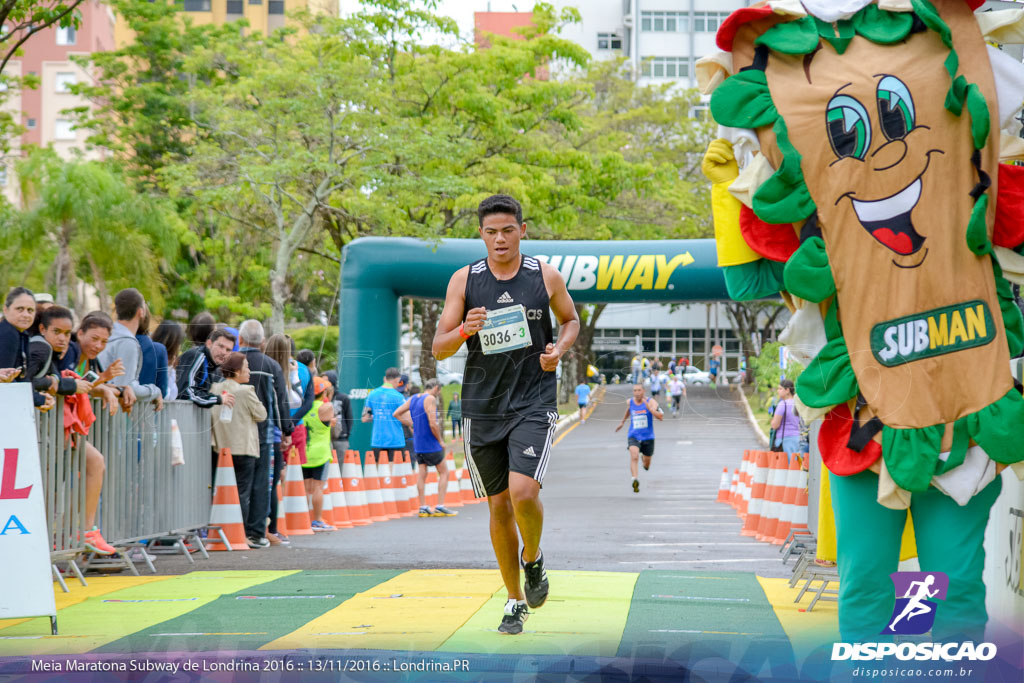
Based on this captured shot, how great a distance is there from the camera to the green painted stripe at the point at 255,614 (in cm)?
487

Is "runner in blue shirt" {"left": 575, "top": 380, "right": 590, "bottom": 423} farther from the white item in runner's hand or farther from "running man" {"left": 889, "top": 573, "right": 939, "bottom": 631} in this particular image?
the white item in runner's hand

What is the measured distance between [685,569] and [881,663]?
5.30 m

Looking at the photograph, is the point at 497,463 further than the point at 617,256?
No

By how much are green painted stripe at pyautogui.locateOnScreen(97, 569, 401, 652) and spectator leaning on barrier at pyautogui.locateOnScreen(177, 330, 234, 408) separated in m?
2.30

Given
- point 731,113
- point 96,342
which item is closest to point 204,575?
point 96,342

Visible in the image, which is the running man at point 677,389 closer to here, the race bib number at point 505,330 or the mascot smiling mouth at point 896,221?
the race bib number at point 505,330

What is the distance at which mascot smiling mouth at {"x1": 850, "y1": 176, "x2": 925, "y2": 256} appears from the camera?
12.3 ft

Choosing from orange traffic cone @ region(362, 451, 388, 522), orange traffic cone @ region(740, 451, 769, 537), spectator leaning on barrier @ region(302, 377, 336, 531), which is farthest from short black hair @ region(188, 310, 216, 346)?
orange traffic cone @ region(740, 451, 769, 537)

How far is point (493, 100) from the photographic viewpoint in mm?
22703

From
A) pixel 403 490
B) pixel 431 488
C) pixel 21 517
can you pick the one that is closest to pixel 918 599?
pixel 21 517

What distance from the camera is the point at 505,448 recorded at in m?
5.39

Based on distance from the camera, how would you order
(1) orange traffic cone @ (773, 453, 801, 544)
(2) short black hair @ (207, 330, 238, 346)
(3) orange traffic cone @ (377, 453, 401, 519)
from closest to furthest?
(2) short black hair @ (207, 330, 238, 346)
(1) orange traffic cone @ (773, 453, 801, 544)
(3) orange traffic cone @ (377, 453, 401, 519)

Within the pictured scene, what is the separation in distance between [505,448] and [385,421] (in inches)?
328

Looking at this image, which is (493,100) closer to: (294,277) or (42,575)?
(294,277)
